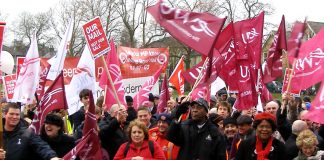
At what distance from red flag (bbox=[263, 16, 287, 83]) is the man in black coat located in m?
4.52

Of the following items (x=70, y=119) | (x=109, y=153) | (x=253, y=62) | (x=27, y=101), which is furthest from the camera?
(x=70, y=119)

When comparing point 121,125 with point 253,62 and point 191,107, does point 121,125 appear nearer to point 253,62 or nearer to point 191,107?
point 191,107

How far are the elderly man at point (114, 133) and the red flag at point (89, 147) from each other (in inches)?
27.1

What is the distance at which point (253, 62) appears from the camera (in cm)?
851

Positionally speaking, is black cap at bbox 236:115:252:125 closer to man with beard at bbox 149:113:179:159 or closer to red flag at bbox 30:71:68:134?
man with beard at bbox 149:113:179:159

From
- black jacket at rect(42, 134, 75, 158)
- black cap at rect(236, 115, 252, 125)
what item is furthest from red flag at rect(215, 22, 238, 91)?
black jacket at rect(42, 134, 75, 158)

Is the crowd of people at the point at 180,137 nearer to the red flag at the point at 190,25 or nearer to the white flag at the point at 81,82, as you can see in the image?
the red flag at the point at 190,25

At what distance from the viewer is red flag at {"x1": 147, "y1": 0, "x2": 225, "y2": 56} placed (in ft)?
Result: 22.2

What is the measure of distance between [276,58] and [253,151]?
340cm

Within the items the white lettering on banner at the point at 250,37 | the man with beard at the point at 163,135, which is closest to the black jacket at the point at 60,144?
the man with beard at the point at 163,135

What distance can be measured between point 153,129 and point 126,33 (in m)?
51.6

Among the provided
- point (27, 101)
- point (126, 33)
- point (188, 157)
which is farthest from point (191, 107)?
point (126, 33)

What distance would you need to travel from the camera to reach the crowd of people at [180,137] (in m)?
5.95

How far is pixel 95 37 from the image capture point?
375 inches
